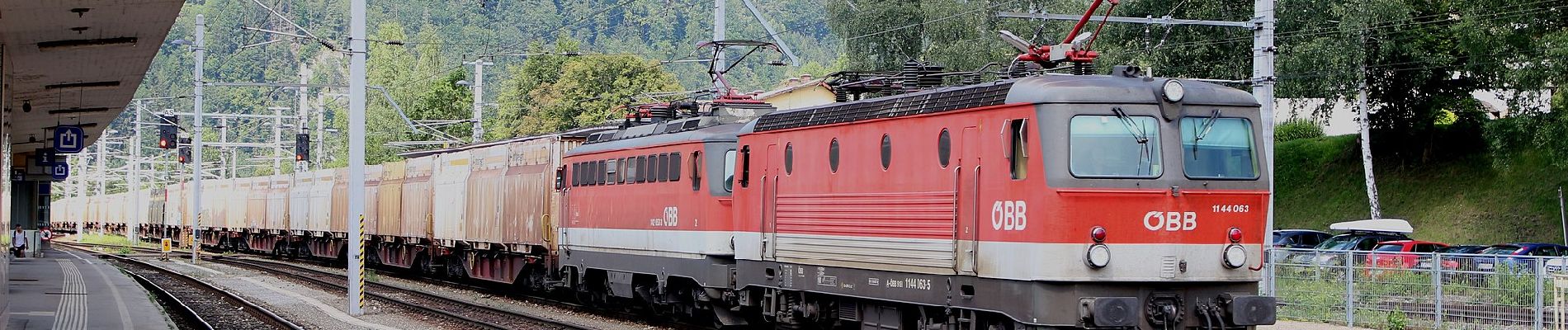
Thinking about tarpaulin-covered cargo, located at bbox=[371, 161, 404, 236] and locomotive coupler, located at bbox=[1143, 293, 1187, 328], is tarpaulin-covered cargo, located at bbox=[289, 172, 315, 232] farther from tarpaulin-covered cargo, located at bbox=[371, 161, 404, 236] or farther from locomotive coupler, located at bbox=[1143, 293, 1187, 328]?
locomotive coupler, located at bbox=[1143, 293, 1187, 328]

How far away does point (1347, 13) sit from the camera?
41.2 m

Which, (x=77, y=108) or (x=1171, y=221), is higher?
(x=77, y=108)

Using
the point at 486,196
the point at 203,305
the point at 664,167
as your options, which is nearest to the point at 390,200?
the point at 486,196

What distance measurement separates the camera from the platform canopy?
1416cm

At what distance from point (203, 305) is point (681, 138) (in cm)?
1220

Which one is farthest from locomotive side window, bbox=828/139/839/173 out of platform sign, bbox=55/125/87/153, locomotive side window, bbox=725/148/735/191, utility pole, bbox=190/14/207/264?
utility pole, bbox=190/14/207/264

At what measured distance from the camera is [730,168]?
1988 centimetres

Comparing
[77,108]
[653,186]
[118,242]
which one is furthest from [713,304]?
[118,242]

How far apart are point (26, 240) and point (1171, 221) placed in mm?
44048

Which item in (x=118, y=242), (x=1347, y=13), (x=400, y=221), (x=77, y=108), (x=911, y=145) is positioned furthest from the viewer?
(x=118, y=242)

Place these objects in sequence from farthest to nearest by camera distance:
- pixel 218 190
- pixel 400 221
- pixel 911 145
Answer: pixel 218 190 → pixel 400 221 → pixel 911 145

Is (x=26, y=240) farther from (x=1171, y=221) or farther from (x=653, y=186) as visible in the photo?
(x=1171, y=221)

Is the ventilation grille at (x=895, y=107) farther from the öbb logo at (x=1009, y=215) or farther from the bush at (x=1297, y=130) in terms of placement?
the bush at (x=1297, y=130)

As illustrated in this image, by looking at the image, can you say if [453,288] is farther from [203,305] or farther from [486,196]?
[203,305]
